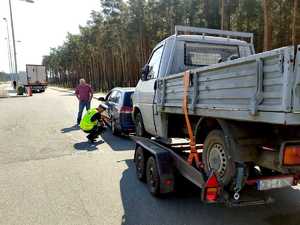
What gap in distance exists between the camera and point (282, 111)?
2.47m

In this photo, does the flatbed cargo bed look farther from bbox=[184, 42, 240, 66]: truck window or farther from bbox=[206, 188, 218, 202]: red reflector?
bbox=[184, 42, 240, 66]: truck window

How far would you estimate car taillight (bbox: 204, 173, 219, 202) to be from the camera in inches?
131

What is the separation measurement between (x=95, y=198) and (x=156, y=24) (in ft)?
105

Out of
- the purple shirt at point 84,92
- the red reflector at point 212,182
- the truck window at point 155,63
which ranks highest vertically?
the truck window at point 155,63

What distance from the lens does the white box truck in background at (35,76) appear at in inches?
1671

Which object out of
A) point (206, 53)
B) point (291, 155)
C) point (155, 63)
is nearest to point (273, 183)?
point (291, 155)

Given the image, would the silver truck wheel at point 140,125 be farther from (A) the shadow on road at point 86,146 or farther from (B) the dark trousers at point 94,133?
(B) the dark trousers at point 94,133

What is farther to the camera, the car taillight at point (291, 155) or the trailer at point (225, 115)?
the car taillight at point (291, 155)

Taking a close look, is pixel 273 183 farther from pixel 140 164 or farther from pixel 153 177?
pixel 140 164

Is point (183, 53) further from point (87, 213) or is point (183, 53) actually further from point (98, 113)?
point (98, 113)

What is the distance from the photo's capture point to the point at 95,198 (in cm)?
473

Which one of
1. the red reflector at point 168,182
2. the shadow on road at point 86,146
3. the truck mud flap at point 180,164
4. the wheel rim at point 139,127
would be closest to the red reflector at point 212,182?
the truck mud flap at point 180,164

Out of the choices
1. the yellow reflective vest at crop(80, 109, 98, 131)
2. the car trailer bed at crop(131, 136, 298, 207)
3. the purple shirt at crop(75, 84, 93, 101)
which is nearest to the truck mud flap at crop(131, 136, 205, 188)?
the car trailer bed at crop(131, 136, 298, 207)

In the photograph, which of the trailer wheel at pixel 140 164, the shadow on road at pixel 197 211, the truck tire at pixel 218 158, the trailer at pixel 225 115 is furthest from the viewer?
the trailer wheel at pixel 140 164
